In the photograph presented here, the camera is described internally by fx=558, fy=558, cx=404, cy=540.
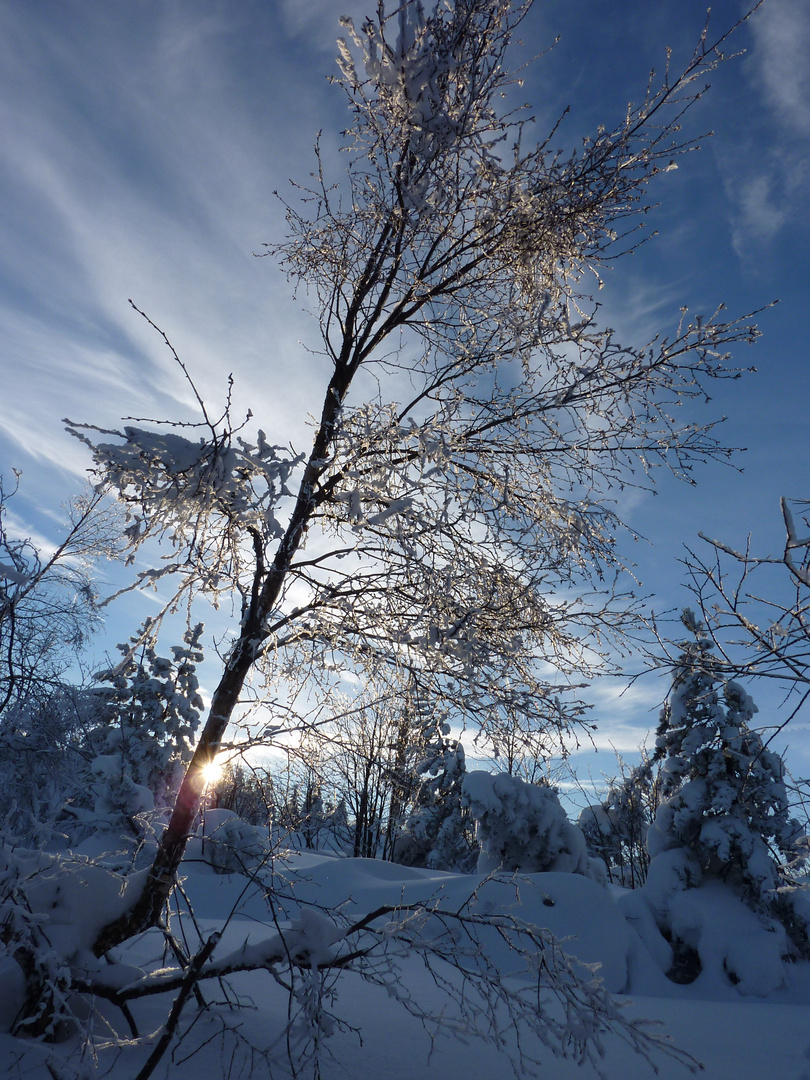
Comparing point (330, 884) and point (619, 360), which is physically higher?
point (619, 360)

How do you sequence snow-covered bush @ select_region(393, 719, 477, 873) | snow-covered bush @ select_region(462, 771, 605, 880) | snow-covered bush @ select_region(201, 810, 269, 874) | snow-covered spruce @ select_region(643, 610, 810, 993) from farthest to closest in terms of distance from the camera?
1. snow-covered bush @ select_region(393, 719, 477, 873)
2. snow-covered bush @ select_region(462, 771, 605, 880)
3. snow-covered spruce @ select_region(643, 610, 810, 993)
4. snow-covered bush @ select_region(201, 810, 269, 874)

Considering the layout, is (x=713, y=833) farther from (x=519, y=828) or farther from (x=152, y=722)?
(x=152, y=722)

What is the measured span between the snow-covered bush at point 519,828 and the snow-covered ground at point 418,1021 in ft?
9.16

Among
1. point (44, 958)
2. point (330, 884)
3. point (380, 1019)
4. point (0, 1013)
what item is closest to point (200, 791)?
point (44, 958)

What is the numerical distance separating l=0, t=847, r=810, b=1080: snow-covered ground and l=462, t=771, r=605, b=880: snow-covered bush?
9.16ft

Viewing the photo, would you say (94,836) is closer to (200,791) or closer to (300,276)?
(200,791)

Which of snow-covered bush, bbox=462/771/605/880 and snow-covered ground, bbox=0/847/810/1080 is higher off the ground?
snow-covered bush, bbox=462/771/605/880

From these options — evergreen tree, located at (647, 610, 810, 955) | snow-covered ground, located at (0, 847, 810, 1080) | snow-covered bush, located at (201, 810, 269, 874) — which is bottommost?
snow-covered ground, located at (0, 847, 810, 1080)

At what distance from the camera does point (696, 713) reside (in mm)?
13172

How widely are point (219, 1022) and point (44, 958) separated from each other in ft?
4.54

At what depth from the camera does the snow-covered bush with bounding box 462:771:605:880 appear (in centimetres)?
1316

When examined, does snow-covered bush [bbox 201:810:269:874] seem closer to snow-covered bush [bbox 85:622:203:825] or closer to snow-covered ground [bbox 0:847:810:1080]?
snow-covered ground [bbox 0:847:810:1080]

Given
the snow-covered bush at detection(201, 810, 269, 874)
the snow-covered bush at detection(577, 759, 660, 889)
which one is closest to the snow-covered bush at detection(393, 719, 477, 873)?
the snow-covered bush at detection(577, 759, 660, 889)

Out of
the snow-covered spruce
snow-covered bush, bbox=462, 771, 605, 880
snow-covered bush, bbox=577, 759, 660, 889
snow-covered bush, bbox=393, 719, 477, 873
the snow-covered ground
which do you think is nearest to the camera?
the snow-covered ground
